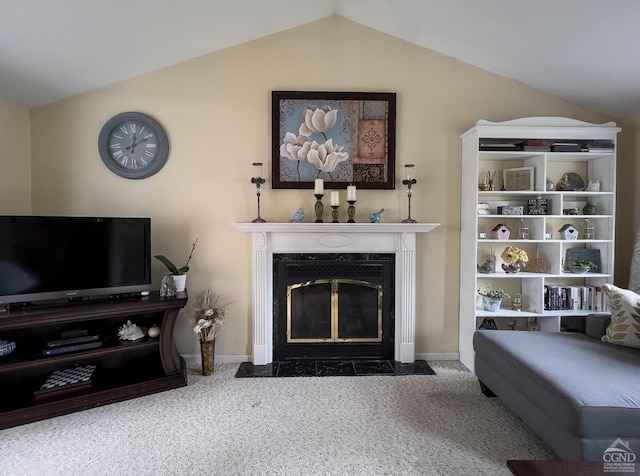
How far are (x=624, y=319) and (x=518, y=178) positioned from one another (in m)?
1.38

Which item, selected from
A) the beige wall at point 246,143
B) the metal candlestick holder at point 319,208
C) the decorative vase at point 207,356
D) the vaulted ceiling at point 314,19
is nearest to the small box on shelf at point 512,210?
the beige wall at point 246,143

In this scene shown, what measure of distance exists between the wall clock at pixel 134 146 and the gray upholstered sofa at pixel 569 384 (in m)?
3.11

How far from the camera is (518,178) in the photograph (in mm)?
3053

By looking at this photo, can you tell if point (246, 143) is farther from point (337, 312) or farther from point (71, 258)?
point (337, 312)

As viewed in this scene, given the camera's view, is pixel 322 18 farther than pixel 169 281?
Yes

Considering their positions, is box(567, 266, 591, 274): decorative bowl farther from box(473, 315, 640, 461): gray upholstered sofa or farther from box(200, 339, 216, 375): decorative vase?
box(200, 339, 216, 375): decorative vase

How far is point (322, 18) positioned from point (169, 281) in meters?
2.71

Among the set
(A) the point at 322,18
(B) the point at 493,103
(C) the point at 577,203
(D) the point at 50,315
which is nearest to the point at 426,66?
(B) the point at 493,103

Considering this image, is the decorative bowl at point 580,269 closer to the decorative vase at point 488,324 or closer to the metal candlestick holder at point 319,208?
the decorative vase at point 488,324

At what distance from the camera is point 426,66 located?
3156 millimetres

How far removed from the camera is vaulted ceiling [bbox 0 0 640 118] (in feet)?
7.23

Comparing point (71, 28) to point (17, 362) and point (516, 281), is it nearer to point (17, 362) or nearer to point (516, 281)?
point (17, 362)

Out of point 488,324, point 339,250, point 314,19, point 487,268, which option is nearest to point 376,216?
point 339,250

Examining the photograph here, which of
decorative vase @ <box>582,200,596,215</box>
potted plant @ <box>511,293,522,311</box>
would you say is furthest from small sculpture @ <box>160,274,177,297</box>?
decorative vase @ <box>582,200,596,215</box>
